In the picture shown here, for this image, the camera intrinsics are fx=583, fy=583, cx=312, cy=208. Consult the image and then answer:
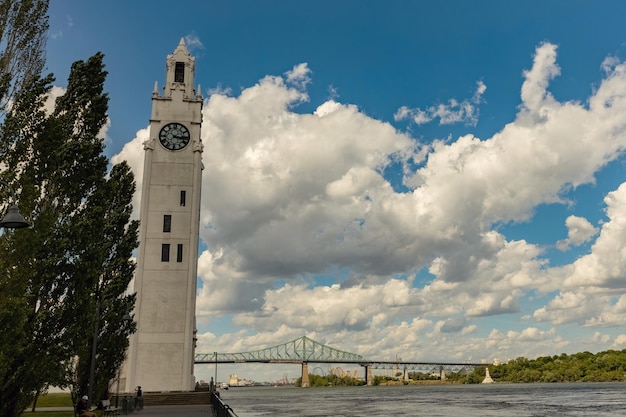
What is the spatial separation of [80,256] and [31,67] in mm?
7359

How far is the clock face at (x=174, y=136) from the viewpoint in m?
55.0

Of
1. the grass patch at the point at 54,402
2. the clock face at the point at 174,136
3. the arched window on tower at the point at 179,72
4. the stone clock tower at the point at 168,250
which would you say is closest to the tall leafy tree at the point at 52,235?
the grass patch at the point at 54,402

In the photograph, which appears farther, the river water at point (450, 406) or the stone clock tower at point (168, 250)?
the river water at point (450, 406)

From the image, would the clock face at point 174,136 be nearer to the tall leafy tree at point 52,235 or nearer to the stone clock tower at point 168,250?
the stone clock tower at point 168,250

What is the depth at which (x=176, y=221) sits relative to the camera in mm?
52656

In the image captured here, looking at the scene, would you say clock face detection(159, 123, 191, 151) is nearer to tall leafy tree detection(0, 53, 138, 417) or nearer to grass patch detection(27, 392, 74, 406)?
grass patch detection(27, 392, 74, 406)

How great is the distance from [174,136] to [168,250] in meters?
11.1

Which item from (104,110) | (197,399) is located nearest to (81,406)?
(104,110)

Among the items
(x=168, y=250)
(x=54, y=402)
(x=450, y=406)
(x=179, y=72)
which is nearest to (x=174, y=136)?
(x=179, y=72)

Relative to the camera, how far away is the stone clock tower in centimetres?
4919

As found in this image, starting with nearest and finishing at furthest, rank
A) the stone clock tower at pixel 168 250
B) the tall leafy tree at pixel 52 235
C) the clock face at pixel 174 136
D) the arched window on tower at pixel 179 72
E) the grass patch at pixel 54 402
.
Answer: the tall leafy tree at pixel 52 235
the stone clock tower at pixel 168 250
the grass patch at pixel 54 402
the clock face at pixel 174 136
the arched window on tower at pixel 179 72

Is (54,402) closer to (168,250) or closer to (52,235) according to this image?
(168,250)

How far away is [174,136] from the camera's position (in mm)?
55469

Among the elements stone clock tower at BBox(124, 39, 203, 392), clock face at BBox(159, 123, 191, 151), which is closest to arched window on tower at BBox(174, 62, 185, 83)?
stone clock tower at BBox(124, 39, 203, 392)
